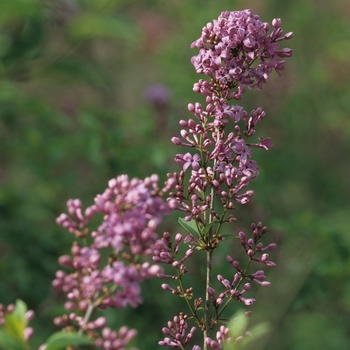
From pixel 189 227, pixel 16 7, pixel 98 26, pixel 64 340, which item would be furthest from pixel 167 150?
pixel 64 340

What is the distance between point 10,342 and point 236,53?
811mm

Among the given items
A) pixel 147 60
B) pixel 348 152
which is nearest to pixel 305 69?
pixel 348 152

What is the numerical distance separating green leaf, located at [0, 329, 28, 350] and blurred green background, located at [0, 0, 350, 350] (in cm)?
56

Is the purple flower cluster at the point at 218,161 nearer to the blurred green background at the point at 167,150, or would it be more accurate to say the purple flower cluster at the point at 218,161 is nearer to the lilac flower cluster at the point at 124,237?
the lilac flower cluster at the point at 124,237

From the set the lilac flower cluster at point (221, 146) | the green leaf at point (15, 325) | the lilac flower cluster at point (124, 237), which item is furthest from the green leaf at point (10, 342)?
the lilac flower cluster at point (221, 146)

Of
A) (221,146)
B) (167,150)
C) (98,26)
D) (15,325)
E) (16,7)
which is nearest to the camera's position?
(15,325)

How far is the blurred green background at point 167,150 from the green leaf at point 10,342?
1.83 ft

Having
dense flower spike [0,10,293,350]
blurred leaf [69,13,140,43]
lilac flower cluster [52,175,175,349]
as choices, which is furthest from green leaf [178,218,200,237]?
blurred leaf [69,13,140,43]

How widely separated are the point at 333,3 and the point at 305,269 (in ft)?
20.7

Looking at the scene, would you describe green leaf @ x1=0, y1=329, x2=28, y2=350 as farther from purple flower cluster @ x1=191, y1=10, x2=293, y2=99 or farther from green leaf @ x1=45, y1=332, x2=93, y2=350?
purple flower cluster @ x1=191, y1=10, x2=293, y2=99

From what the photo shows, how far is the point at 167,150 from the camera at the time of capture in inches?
153

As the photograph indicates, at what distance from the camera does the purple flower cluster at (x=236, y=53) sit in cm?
146

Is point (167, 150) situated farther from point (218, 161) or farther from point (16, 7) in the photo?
point (218, 161)

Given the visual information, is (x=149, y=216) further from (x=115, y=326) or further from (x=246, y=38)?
(x=115, y=326)
